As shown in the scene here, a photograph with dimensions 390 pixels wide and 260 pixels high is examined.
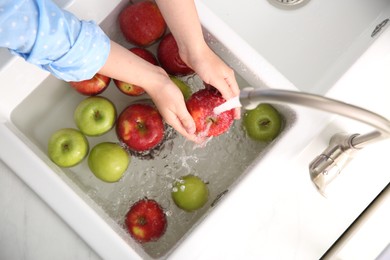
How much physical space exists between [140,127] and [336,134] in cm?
36

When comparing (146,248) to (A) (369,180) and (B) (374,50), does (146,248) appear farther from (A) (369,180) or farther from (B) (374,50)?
(B) (374,50)

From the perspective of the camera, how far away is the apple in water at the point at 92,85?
0.90 m

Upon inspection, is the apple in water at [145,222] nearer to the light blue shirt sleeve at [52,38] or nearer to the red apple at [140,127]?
the red apple at [140,127]

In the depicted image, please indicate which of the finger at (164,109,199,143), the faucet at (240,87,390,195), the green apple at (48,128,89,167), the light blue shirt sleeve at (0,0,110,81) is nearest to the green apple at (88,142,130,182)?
the green apple at (48,128,89,167)

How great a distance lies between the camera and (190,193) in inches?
35.3

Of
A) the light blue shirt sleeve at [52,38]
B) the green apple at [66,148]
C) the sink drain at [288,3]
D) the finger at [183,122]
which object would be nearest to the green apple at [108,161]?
the green apple at [66,148]

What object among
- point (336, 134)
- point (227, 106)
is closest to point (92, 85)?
point (227, 106)

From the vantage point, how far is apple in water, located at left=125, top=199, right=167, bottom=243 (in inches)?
34.5

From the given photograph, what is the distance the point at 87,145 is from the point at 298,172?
41 centimetres

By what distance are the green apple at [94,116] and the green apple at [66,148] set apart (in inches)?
1.0

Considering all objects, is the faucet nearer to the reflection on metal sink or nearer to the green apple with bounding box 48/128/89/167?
the reflection on metal sink

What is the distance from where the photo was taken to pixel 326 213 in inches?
32.1

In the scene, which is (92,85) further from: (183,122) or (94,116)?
(183,122)

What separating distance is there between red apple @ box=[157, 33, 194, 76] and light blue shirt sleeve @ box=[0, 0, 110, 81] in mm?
259
